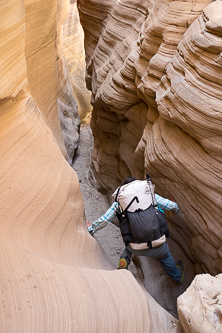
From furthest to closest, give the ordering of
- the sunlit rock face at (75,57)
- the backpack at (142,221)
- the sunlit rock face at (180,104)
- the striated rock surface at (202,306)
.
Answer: the sunlit rock face at (75,57), the backpack at (142,221), the sunlit rock face at (180,104), the striated rock surface at (202,306)

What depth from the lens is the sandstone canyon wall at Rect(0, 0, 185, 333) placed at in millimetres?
2281

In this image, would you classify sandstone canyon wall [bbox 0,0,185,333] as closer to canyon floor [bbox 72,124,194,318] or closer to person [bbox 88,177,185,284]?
person [bbox 88,177,185,284]

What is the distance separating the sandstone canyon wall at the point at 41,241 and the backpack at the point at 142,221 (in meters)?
0.55

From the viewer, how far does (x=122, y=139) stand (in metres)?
6.89

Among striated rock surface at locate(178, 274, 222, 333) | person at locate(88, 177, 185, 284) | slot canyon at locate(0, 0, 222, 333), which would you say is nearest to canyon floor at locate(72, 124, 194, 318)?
slot canyon at locate(0, 0, 222, 333)

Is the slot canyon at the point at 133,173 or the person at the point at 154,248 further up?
the slot canyon at the point at 133,173

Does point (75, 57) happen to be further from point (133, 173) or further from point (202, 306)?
point (202, 306)

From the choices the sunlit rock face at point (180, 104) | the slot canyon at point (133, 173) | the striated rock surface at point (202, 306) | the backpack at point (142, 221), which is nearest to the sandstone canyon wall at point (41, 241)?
the slot canyon at point (133, 173)

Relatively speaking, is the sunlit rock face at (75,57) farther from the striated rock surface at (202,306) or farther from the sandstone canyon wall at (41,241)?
the striated rock surface at (202,306)

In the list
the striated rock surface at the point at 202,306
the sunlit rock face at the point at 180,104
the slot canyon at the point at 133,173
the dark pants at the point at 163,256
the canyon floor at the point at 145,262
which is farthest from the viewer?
the canyon floor at the point at 145,262

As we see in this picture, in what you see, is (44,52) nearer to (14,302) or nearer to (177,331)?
(14,302)

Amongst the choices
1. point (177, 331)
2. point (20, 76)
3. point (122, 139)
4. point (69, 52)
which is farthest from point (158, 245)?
point (69, 52)

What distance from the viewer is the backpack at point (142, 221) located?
3.68 m

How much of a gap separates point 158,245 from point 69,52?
1258 centimetres
